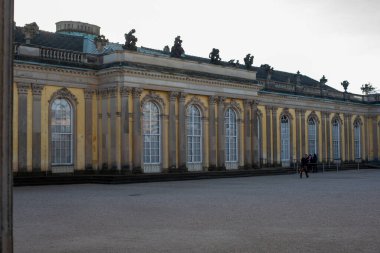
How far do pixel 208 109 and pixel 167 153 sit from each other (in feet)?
14.7

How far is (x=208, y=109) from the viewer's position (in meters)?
36.1

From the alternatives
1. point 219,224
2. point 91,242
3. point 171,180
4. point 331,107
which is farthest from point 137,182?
point 331,107

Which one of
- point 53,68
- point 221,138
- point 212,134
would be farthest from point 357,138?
point 53,68

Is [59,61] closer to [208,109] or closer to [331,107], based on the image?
[208,109]

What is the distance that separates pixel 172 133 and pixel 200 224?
74.0 ft

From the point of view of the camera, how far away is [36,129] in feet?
95.7

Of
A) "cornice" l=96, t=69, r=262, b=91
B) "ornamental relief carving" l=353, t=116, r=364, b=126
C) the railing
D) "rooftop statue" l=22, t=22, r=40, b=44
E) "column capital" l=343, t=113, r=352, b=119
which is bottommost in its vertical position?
"ornamental relief carving" l=353, t=116, r=364, b=126

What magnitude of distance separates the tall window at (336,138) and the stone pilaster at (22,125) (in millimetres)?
29761

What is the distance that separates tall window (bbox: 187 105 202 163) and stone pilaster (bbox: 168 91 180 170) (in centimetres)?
160

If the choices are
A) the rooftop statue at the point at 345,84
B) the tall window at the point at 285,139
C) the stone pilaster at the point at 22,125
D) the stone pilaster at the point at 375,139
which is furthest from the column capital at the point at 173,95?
the stone pilaster at the point at 375,139

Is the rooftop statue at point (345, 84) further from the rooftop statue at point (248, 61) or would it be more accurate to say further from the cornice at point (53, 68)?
the cornice at point (53, 68)

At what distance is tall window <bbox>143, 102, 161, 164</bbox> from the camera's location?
32750 mm

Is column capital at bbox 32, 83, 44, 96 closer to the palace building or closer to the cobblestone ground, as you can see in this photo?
the palace building

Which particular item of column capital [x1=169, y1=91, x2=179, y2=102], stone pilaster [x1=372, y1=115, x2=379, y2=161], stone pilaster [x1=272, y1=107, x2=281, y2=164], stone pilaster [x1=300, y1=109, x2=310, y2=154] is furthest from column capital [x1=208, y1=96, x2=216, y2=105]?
stone pilaster [x1=372, y1=115, x2=379, y2=161]
